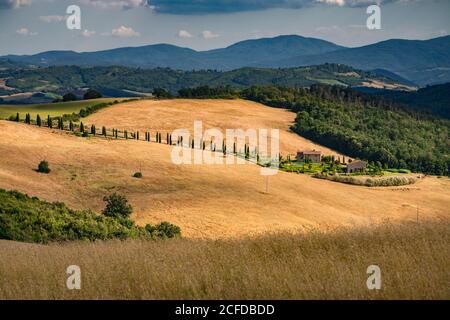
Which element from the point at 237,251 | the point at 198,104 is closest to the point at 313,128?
the point at 198,104

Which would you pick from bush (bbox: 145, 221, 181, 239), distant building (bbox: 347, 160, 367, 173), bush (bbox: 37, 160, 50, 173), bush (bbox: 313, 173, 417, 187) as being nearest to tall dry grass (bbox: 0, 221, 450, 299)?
bush (bbox: 145, 221, 181, 239)

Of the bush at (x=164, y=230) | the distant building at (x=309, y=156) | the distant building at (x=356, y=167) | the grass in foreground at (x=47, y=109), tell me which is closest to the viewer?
the bush at (x=164, y=230)

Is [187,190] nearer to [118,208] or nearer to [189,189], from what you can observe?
[189,189]

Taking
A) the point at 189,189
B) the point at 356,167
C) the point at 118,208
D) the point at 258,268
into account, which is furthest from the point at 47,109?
the point at 258,268

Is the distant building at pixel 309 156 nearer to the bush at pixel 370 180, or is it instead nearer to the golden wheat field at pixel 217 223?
the golden wheat field at pixel 217 223

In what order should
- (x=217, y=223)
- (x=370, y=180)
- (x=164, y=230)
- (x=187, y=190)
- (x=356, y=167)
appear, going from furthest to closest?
(x=356, y=167) < (x=370, y=180) < (x=187, y=190) < (x=217, y=223) < (x=164, y=230)

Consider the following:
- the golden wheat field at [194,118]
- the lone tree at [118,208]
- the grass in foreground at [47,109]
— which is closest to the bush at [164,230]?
the lone tree at [118,208]

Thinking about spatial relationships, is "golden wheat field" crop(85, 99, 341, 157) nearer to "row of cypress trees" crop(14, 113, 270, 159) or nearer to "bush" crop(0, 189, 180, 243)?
"row of cypress trees" crop(14, 113, 270, 159)
